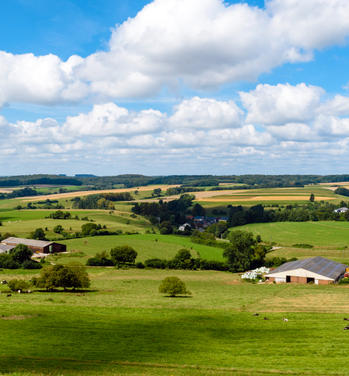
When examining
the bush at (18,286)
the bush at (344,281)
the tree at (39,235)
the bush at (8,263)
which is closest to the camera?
the bush at (18,286)

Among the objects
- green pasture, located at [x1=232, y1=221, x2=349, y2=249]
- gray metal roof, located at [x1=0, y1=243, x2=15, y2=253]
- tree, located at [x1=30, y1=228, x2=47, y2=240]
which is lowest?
green pasture, located at [x1=232, y1=221, x2=349, y2=249]

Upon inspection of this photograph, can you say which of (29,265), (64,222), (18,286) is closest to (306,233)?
(64,222)

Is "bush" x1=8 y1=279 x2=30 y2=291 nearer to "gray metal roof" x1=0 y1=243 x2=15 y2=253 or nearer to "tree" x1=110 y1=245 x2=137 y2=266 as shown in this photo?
"tree" x1=110 y1=245 x2=137 y2=266

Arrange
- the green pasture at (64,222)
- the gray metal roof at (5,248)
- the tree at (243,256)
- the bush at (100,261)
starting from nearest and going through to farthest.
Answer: the tree at (243,256), the bush at (100,261), the gray metal roof at (5,248), the green pasture at (64,222)

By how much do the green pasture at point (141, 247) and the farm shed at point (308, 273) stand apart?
28.7m

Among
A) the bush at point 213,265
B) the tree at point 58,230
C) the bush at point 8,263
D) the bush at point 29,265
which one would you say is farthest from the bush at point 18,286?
the tree at point 58,230

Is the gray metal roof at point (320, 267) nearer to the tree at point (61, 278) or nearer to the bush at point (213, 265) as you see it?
the bush at point (213, 265)

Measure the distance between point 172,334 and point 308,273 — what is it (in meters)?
50.6

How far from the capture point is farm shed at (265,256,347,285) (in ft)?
262

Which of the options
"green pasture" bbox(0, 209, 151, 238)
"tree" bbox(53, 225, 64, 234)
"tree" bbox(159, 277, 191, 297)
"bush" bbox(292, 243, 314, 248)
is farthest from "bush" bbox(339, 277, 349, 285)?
"tree" bbox(53, 225, 64, 234)

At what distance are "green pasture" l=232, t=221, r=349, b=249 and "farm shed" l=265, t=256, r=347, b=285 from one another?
42.5m

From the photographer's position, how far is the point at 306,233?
151m

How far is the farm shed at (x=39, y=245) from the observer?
11906cm

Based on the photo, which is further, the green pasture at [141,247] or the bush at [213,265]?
the green pasture at [141,247]
